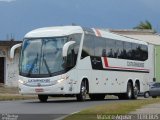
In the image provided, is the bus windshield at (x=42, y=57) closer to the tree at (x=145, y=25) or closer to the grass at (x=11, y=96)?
the grass at (x=11, y=96)

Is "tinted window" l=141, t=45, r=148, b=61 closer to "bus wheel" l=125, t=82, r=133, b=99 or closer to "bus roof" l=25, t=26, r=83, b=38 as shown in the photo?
"bus wheel" l=125, t=82, r=133, b=99

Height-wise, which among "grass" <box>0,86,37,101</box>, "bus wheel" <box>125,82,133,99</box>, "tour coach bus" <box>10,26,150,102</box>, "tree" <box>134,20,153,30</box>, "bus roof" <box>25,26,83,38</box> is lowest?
"grass" <box>0,86,37,101</box>

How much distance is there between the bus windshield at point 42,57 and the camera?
27750 millimetres

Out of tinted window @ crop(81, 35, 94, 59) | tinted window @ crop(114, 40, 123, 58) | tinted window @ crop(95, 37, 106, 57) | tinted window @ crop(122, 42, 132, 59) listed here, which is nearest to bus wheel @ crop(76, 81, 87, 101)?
tinted window @ crop(81, 35, 94, 59)

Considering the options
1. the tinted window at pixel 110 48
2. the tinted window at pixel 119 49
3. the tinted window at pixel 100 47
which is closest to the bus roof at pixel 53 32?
the tinted window at pixel 100 47

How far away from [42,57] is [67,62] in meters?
1.26

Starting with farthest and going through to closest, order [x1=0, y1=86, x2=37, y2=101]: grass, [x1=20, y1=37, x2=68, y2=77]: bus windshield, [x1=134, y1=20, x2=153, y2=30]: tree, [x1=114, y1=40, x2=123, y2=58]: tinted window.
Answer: [x1=134, y1=20, x2=153, y2=30]: tree, [x1=0, y1=86, x2=37, y2=101]: grass, [x1=114, y1=40, x2=123, y2=58]: tinted window, [x1=20, y1=37, x2=68, y2=77]: bus windshield

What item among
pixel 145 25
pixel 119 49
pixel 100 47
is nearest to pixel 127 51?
pixel 119 49

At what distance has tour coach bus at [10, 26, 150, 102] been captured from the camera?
27.6m

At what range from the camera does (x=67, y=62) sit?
2792 centimetres

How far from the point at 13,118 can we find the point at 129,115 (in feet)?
12.1

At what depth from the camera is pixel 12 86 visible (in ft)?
175

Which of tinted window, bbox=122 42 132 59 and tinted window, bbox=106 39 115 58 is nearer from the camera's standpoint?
tinted window, bbox=106 39 115 58

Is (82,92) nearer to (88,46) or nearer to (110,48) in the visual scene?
(88,46)
